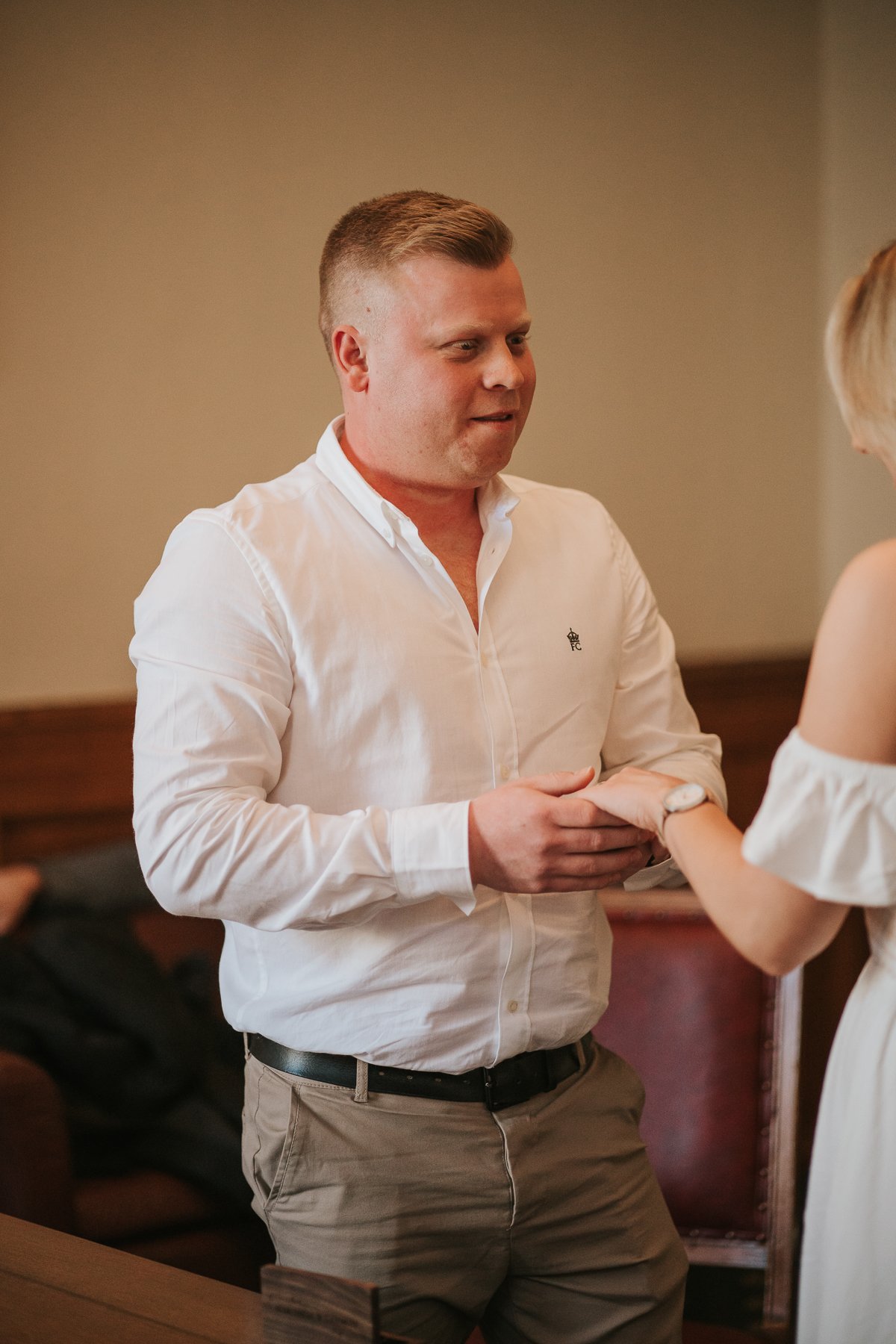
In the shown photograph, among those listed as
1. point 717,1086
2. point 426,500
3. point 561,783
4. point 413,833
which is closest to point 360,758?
point 413,833

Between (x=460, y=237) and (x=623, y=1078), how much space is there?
43.6 inches

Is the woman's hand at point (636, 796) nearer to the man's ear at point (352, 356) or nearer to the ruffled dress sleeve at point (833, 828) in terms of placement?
the ruffled dress sleeve at point (833, 828)

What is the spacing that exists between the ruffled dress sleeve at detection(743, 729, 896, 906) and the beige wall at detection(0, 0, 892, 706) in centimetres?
202

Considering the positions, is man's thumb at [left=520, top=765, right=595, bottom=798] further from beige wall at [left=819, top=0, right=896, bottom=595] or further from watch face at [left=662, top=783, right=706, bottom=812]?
beige wall at [left=819, top=0, right=896, bottom=595]

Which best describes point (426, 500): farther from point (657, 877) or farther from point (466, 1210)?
point (466, 1210)

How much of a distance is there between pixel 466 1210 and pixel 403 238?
1182mm

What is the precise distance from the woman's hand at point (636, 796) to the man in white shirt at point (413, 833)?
0.08 feet

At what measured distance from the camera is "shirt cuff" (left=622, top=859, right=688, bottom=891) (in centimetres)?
158

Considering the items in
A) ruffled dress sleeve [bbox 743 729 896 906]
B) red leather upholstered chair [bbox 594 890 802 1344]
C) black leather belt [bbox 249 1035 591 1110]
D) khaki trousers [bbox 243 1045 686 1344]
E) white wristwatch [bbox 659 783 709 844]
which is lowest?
red leather upholstered chair [bbox 594 890 802 1344]

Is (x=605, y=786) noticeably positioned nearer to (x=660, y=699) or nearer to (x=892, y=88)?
(x=660, y=699)

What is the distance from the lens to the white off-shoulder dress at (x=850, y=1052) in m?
1.05

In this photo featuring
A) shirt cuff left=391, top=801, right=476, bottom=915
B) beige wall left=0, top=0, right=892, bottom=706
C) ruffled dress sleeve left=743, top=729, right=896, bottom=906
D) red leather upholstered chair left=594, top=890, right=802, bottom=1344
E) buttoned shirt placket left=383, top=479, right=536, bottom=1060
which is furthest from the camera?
beige wall left=0, top=0, right=892, bottom=706

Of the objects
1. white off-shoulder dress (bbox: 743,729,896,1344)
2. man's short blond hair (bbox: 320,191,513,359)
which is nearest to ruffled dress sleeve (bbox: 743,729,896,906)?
white off-shoulder dress (bbox: 743,729,896,1344)

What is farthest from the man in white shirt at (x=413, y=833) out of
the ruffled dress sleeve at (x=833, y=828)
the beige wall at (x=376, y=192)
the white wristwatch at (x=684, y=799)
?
the beige wall at (x=376, y=192)
